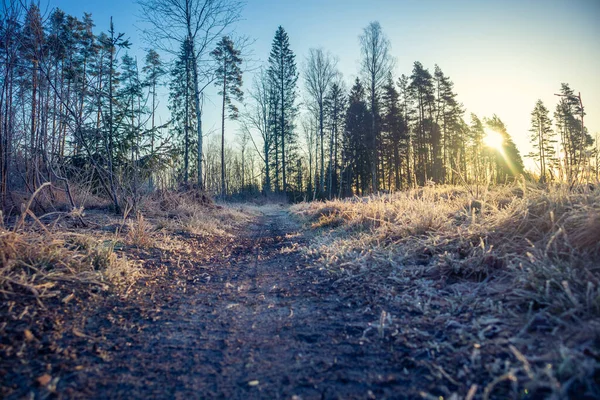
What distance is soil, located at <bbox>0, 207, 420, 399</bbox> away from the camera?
1.18 m

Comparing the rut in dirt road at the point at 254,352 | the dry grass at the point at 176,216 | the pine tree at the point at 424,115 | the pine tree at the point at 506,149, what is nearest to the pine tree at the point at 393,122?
the pine tree at the point at 424,115

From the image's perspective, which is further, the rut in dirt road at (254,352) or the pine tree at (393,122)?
the pine tree at (393,122)

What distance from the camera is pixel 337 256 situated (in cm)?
344

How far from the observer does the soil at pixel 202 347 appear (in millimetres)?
1182

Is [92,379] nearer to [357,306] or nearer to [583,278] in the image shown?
[357,306]

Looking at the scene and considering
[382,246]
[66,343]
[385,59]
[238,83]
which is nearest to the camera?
[66,343]

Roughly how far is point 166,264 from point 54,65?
382 cm

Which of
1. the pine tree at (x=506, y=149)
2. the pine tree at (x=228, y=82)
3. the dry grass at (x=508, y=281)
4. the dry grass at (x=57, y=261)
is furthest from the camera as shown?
the pine tree at (x=506, y=149)

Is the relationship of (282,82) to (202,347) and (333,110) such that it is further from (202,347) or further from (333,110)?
(202,347)

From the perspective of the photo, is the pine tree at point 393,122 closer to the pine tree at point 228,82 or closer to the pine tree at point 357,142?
the pine tree at point 357,142

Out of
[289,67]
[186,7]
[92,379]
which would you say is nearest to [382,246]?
[92,379]

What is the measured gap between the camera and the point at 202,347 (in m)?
1.57

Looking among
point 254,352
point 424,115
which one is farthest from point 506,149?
point 254,352

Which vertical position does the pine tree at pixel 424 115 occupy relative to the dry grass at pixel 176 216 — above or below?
above
